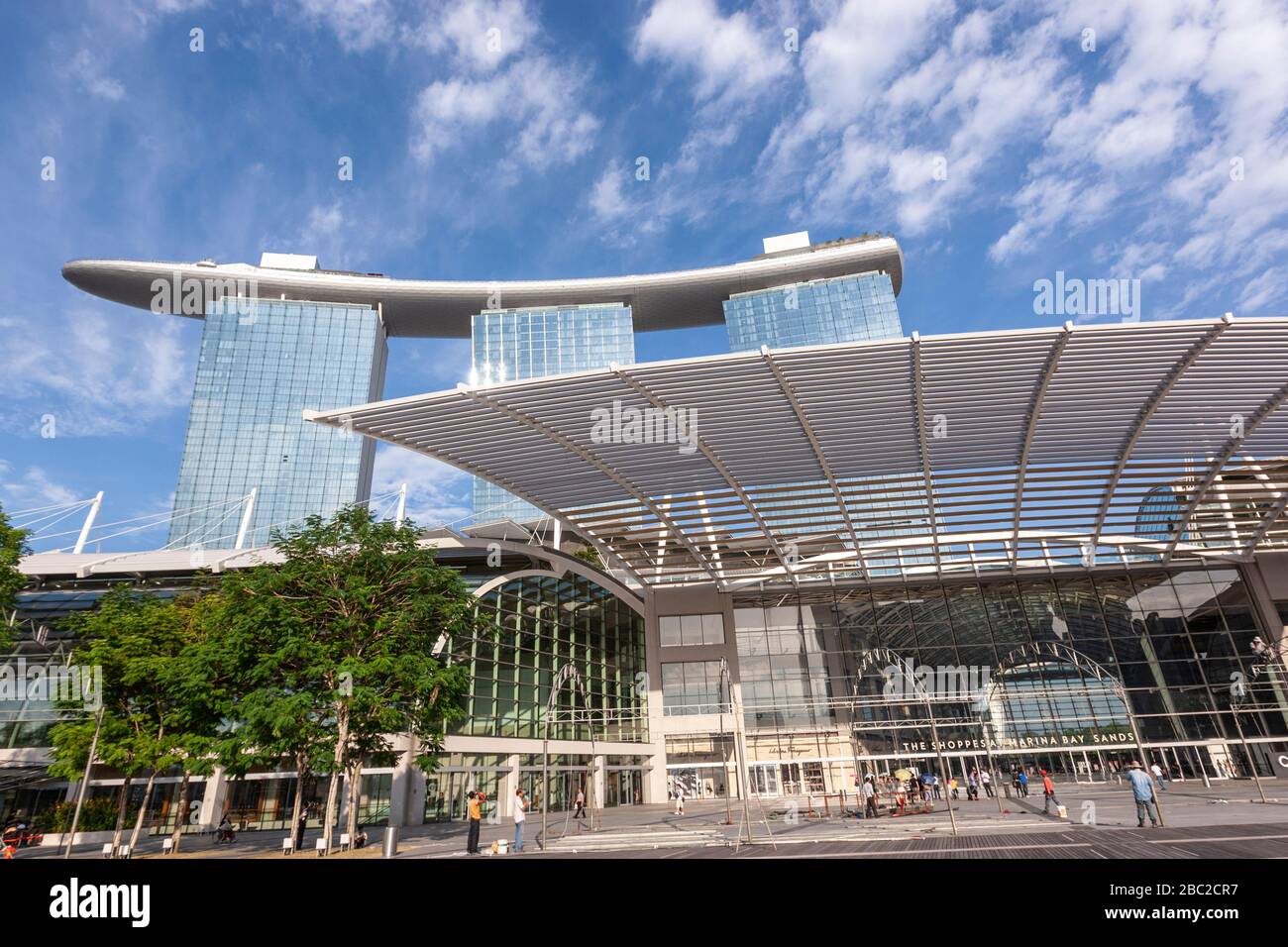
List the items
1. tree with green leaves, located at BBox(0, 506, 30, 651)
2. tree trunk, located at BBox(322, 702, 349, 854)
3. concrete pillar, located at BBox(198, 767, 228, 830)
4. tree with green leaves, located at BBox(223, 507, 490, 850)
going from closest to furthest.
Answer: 1. tree trunk, located at BBox(322, 702, 349, 854)
2. tree with green leaves, located at BBox(223, 507, 490, 850)
3. tree with green leaves, located at BBox(0, 506, 30, 651)
4. concrete pillar, located at BBox(198, 767, 228, 830)

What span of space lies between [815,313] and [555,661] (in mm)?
86760

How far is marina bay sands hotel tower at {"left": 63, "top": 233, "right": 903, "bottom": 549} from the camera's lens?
98688 millimetres

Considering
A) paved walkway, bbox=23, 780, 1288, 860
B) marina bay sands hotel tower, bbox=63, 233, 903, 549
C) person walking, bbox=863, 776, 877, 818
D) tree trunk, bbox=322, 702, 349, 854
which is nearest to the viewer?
paved walkway, bbox=23, 780, 1288, 860

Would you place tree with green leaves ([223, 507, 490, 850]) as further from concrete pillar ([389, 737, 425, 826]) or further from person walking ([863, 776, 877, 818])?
person walking ([863, 776, 877, 818])

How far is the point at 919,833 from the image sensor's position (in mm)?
18906

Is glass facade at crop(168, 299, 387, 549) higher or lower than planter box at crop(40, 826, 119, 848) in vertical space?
higher

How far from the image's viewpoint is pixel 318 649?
65.7ft

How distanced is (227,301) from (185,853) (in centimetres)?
10627

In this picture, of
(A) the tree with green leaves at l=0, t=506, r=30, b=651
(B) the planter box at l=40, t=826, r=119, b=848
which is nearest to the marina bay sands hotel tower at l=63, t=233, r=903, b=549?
(B) the planter box at l=40, t=826, r=119, b=848

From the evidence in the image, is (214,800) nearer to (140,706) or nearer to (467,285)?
(140,706)

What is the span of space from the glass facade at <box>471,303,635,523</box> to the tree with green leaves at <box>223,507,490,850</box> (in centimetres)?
8954

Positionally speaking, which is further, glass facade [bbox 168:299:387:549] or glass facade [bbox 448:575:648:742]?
glass facade [bbox 168:299:387:549]

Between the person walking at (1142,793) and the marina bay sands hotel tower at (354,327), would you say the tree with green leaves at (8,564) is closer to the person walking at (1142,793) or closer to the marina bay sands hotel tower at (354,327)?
the person walking at (1142,793)
